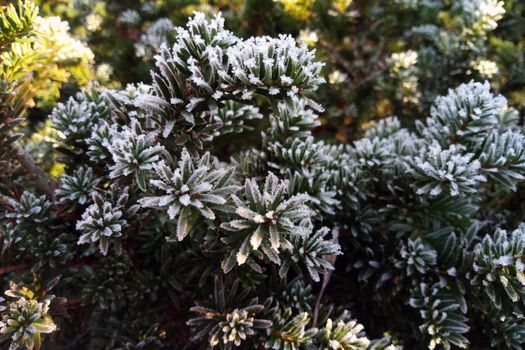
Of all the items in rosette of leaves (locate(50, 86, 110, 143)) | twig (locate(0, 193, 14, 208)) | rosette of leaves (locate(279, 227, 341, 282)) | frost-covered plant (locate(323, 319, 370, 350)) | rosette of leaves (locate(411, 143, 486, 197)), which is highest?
rosette of leaves (locate(50, 86, 110, 143))

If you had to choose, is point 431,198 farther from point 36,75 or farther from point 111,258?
point 36,75

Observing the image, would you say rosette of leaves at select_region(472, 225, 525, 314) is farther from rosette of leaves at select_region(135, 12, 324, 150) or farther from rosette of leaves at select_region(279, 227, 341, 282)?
rosette of leaves at select_region(135, 12, 324, 150)

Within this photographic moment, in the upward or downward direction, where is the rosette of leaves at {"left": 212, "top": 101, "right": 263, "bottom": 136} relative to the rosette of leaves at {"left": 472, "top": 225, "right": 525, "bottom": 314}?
upward

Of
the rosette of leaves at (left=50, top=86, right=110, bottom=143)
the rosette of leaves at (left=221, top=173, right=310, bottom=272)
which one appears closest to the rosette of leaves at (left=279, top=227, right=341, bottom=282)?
the rosette of leaves at (left=221, top=173, right=310, bottom=272)

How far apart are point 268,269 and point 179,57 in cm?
56

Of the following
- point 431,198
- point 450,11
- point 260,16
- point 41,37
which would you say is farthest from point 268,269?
point 450,11

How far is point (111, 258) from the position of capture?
1086mm

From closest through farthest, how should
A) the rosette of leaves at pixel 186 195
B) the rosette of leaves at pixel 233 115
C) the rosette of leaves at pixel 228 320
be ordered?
1. the rosette of leaves at pixel 186 195
2. the rosette of leaves at pixel 228 320
3. the rosette of leaves at pixel 233 115

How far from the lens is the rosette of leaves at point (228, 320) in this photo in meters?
0.94

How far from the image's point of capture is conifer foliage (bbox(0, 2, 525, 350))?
0.88 m

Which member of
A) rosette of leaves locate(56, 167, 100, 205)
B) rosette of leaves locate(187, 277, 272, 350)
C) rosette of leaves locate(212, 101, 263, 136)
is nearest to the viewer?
rosette of leaves locate(187, 277, 272, 350)

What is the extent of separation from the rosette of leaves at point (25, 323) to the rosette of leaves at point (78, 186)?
0.77 ft

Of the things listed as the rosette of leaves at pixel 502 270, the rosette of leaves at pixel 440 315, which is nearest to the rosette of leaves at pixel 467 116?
the rosette of leaves at pixel 502 270

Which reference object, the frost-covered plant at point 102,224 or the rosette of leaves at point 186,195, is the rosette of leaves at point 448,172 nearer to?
the rosette of leaves at point 186,195
